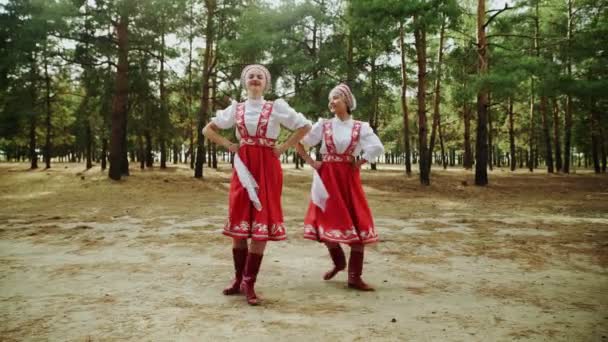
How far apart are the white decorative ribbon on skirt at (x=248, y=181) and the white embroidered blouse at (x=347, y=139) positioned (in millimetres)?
865

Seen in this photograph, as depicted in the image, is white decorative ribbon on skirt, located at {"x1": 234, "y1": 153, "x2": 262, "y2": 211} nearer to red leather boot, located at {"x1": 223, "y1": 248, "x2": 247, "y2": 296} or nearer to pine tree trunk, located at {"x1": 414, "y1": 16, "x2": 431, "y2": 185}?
red leather boot, located at {"x1": 223, "y1": 248, "x2": 247, "y2": 296}

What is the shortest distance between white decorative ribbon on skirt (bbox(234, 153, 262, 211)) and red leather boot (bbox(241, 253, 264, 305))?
1.49 ft

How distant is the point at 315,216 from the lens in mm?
4285

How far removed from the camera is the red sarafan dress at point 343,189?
13.5 ft

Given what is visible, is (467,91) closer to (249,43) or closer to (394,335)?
(249,43)

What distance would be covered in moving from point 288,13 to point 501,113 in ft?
81.0

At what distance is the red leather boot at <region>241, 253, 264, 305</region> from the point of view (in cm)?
356

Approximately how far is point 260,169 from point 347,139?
38.7 inches

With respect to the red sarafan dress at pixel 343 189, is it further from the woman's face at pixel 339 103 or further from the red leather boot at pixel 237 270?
Answer: the red leather boot at pixel 237 270

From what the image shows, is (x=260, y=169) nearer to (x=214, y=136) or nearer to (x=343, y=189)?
(x=214, y=136)

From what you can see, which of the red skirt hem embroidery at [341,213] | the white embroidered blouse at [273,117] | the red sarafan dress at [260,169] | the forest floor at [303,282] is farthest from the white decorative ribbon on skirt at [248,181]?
the forest floor at [303,282]

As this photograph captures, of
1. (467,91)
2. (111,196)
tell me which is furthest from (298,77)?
(111,196)

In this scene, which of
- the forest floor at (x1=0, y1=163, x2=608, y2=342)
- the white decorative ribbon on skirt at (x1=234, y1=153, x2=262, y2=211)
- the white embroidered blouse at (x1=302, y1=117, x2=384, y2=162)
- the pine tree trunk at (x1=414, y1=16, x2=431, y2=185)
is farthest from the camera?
the pine tree trunk at (x1=414, y1=16, x2=431, y2=185)

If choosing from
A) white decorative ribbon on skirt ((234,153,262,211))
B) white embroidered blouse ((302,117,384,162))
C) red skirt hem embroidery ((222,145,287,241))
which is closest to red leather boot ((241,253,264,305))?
red skirt hem embroidery ((222,145,287,241))
